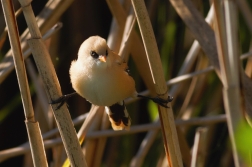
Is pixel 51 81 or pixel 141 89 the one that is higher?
pixel 51 81

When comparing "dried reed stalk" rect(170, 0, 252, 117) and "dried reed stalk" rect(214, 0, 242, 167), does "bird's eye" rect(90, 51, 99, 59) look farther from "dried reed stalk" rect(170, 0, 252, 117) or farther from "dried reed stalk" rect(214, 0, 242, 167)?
"dried reed stalk" rect(214, 0, 242, 167)

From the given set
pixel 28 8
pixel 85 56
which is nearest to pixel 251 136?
pixel 28 8

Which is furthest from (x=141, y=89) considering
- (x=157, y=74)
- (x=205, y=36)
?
(x=157, y=74)

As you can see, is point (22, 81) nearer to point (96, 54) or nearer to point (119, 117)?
point (96, 54)

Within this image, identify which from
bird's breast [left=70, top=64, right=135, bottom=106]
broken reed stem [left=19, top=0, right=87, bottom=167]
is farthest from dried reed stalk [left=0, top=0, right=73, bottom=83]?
broken reed stem [left=19, top=0, right=87, bottom=167]

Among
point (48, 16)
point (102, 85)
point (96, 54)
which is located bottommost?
point (102, 85)
